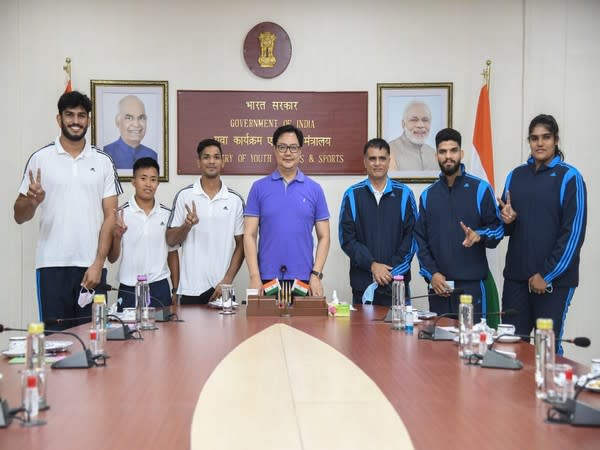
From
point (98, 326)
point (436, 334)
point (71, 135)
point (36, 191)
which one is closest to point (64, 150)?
point (71, 135)

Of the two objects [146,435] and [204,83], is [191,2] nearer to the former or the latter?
[204,83]

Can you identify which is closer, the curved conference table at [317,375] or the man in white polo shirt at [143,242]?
the curved conference table at [317,375]

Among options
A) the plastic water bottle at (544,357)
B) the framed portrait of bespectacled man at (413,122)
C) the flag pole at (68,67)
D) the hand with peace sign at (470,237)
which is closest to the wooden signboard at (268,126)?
the framed portrait of bespectacled man at (413,122)

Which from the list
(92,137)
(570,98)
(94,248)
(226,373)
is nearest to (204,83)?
(92,137)

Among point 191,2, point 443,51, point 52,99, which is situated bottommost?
point 52,99

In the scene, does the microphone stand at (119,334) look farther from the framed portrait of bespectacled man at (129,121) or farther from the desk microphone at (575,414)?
the framed portrait of bespectacled man at (129,121)

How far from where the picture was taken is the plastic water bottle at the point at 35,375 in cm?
177

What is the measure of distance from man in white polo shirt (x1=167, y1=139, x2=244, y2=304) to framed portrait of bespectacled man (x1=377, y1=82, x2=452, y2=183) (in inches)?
68.7

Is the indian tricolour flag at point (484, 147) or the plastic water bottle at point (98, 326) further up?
the indian tricolour flag at point (484, 147)

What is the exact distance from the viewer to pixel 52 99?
580cm

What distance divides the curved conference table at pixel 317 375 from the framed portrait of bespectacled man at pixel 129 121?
300 cm

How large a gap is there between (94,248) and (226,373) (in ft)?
7.70

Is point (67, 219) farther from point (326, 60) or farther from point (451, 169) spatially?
point (326, 60)

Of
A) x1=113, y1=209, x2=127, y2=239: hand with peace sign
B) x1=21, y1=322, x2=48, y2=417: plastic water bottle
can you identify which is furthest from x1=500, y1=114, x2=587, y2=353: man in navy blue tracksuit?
x1=21, y1=322, x2=48, y2=417: plastic water bottle
